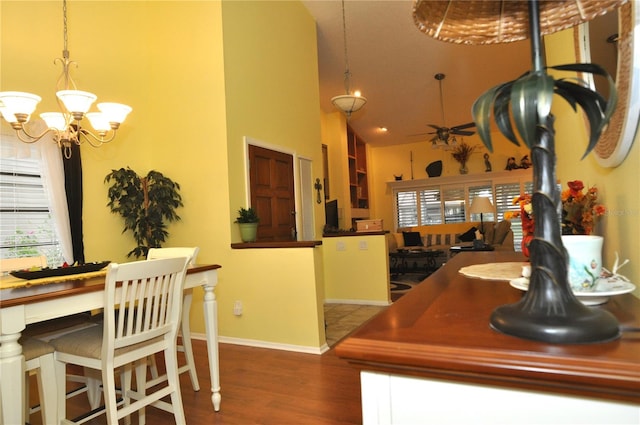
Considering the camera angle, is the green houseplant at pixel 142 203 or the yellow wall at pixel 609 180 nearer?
the yellow wall at pixel 609 180

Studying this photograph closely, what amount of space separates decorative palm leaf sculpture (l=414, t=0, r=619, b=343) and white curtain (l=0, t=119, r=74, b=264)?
3.56 m

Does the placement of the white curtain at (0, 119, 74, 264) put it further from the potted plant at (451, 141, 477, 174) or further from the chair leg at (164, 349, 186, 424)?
the potted plant at (451, 141, 477, 174)

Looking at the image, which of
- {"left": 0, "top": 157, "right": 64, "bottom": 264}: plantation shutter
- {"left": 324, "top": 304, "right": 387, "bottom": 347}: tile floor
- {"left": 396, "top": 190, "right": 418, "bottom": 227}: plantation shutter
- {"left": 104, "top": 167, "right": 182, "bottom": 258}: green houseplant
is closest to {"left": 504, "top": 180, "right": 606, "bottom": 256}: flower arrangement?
{"left": 324, "top": 304, "right": 387, "bottom": 347}: tile floor

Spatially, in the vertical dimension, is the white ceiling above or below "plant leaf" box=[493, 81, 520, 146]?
above

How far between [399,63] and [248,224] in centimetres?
408

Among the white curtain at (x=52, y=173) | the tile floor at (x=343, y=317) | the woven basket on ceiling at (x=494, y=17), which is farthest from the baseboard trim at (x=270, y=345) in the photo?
the woven basket on ceiling at (x=494, y=17)

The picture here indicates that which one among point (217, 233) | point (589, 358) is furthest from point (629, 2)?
point (217, 233)

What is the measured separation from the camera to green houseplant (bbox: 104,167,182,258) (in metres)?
3.54

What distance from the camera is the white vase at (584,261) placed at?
0.68 m

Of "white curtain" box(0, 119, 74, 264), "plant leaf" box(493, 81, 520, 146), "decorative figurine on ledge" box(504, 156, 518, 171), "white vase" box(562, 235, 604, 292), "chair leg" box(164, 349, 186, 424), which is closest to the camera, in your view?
"plant leaf" box(493, 81, 520, 146)

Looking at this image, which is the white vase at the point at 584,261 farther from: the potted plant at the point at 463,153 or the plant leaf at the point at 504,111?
the potted plant at the point at 463,153

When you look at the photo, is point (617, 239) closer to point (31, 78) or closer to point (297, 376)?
point (297, 376)

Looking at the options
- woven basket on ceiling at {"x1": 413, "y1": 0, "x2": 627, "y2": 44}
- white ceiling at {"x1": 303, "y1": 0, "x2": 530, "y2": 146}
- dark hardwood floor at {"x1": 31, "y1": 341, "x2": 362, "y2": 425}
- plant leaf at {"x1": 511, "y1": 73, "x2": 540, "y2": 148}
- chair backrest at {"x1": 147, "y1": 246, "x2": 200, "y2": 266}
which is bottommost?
dark hardwood floor at {"x1": 31, "y1": 341, "x2": 362, "y2": 425}

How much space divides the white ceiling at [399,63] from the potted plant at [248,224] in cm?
320
